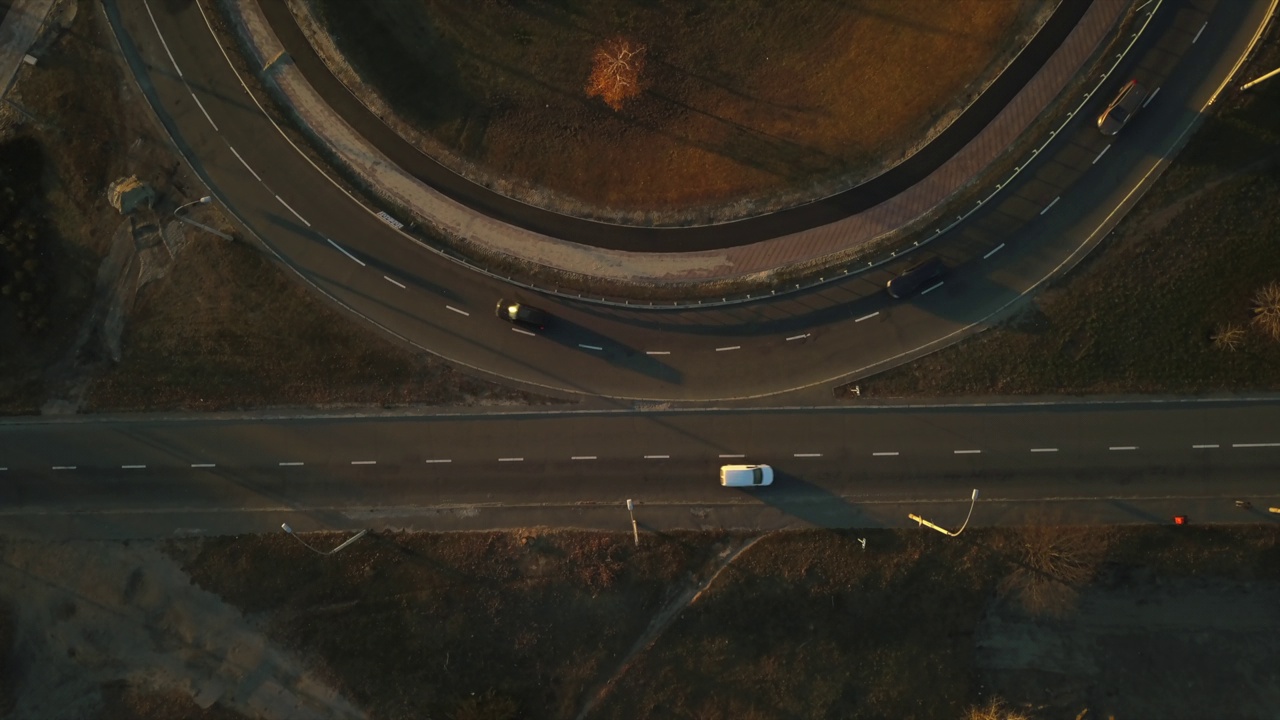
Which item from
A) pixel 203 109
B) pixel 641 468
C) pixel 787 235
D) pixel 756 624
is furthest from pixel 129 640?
pixel 787 235

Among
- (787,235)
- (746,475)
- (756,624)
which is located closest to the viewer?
(746,475)

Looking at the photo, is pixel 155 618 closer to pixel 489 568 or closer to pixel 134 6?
pixel 489 568

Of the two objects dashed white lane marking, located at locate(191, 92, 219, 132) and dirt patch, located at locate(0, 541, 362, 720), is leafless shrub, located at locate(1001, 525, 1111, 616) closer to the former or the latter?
dirt patch, located at locate(0, 541, 362, 720)

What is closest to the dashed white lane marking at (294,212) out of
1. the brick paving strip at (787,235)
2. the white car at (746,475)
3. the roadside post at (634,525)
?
the brick paving strip at (787,235)

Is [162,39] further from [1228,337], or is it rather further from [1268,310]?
[1268,310]

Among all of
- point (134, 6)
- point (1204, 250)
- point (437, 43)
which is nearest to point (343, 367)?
point (437, 43)

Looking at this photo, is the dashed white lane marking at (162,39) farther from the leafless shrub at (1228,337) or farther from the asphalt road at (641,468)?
the leafless shrub at (1228,337)
